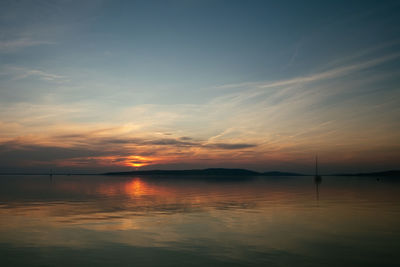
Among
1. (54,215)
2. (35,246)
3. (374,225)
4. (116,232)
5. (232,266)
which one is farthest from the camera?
(54,215)

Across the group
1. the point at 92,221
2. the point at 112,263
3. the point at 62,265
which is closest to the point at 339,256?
the point at 112,263

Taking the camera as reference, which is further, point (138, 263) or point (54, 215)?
point (54, 215)

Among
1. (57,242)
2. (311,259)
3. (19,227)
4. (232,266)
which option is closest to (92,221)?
(19,227)

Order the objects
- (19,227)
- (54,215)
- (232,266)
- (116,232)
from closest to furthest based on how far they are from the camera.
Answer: (232,266) < (116,232) < (19,227) < (54,215)

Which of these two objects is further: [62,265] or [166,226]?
[166,226]

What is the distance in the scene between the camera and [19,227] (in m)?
27.5

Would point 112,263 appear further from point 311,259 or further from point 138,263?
point 311,259

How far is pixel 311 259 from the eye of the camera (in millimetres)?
18266

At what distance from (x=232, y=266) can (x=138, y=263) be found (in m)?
5.17

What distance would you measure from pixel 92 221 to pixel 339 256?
22180mm

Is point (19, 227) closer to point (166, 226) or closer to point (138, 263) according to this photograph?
point (166, 226)

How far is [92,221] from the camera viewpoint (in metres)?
30.6

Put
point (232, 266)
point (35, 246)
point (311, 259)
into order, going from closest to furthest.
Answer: point (232, 266) < point (311, 259) < point (35, 246)

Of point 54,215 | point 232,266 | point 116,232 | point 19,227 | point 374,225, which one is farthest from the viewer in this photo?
point 54,215
